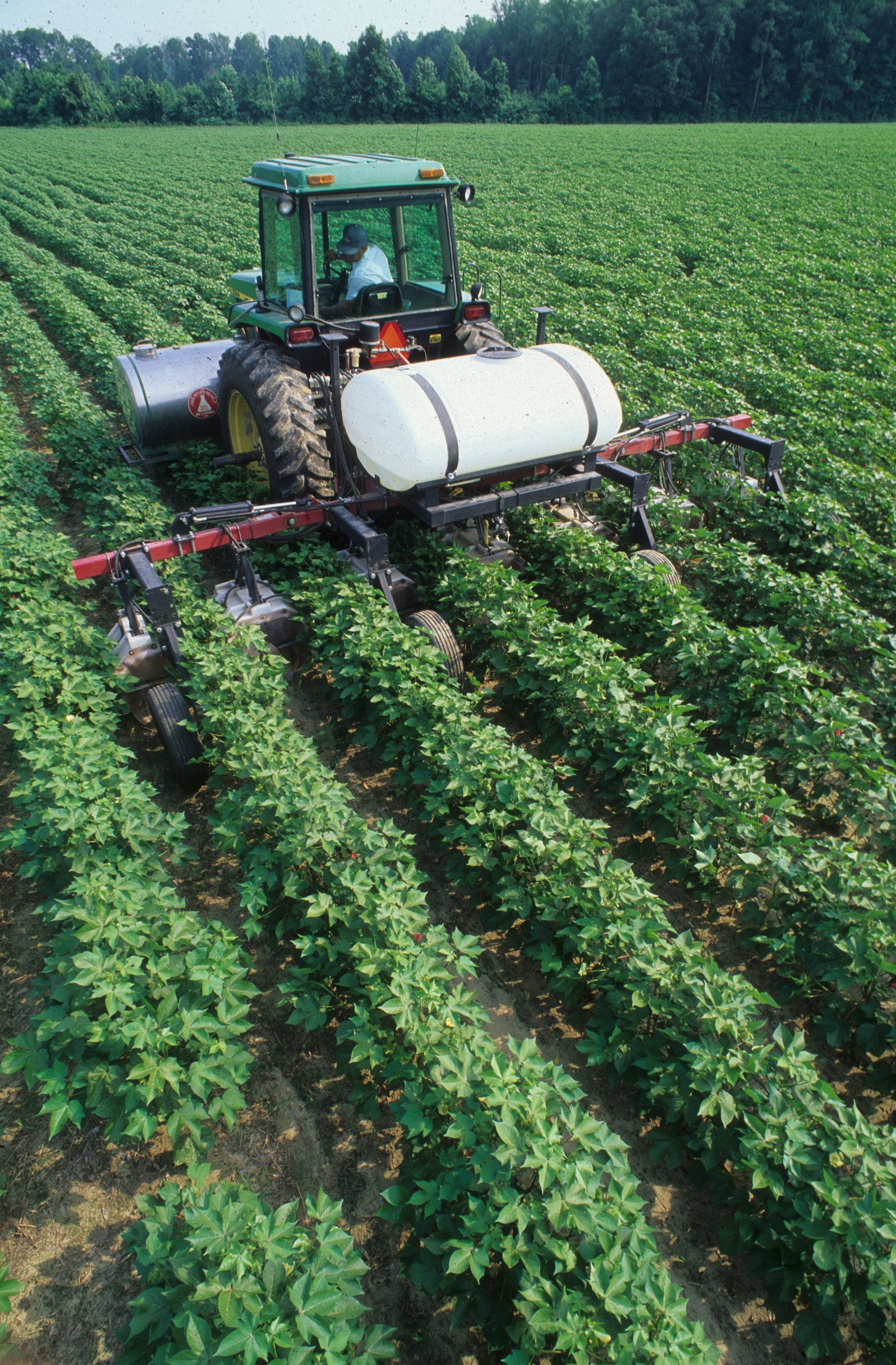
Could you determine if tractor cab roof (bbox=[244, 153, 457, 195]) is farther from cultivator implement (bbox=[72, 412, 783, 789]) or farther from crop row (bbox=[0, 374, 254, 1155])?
crop row (bbox=[0, 374, 254, 1155])

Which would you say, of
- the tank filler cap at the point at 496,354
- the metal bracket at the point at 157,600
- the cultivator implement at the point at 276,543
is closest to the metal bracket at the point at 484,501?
the cultivator implement at the point at 276,543

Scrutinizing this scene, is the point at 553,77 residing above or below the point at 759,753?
above

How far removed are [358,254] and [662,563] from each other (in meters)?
3.40

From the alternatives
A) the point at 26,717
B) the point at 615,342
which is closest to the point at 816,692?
the point at 26,717

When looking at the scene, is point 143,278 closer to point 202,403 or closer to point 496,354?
point 202,403

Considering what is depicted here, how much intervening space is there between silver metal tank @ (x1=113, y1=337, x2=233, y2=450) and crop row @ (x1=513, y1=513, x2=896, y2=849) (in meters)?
3.66

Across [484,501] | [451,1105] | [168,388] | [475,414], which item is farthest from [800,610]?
[168,388]

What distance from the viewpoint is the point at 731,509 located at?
7.29m

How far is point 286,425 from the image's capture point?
5.71m

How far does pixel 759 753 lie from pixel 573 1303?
320cm

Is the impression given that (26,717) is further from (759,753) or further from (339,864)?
(759,753)

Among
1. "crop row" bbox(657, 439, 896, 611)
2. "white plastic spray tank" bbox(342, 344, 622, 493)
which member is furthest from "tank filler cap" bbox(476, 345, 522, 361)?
"crop row" bbox(657, 439, 896, 611)

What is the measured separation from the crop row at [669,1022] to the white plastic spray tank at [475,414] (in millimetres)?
1231

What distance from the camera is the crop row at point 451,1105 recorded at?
2285 millimetres
